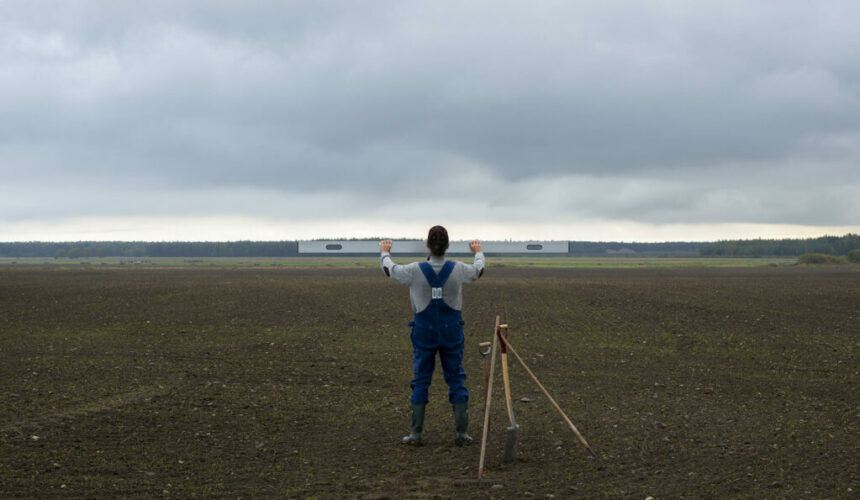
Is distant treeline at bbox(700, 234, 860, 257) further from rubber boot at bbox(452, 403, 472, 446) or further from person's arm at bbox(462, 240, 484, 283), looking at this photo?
person's arm at bbox(462, 240, 484, 283)

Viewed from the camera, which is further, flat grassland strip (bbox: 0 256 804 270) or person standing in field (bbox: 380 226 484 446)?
flat grassland strip (bbox: 0 256 804 270)

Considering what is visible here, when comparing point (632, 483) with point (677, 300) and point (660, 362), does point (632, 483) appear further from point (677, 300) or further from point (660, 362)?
point (677, 300)

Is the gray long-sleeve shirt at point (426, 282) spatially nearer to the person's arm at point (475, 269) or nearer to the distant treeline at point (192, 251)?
the person's arm at point (475, 269)

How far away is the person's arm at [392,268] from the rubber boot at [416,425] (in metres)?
1.54

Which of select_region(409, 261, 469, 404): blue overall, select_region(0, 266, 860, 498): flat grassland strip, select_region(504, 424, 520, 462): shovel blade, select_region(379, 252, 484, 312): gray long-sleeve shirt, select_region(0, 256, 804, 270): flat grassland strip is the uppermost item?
select_region(379, 252, 484, 312): gray long-sleeve shirt

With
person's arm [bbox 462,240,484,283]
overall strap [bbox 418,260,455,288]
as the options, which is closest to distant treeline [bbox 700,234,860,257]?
person's arm [bbox 462,240,484,283]

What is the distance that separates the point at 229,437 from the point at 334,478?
8.59ft

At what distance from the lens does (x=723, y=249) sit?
470 feet

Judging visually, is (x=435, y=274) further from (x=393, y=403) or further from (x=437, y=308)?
(x=393, y=403)

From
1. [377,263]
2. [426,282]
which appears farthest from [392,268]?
[377,263]

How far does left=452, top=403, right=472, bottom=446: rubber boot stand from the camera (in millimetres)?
8719

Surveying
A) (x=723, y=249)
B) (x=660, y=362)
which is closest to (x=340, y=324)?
(x=660, y=362)

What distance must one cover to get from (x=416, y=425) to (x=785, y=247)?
6053 inches

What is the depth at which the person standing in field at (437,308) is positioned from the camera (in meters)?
8.41
